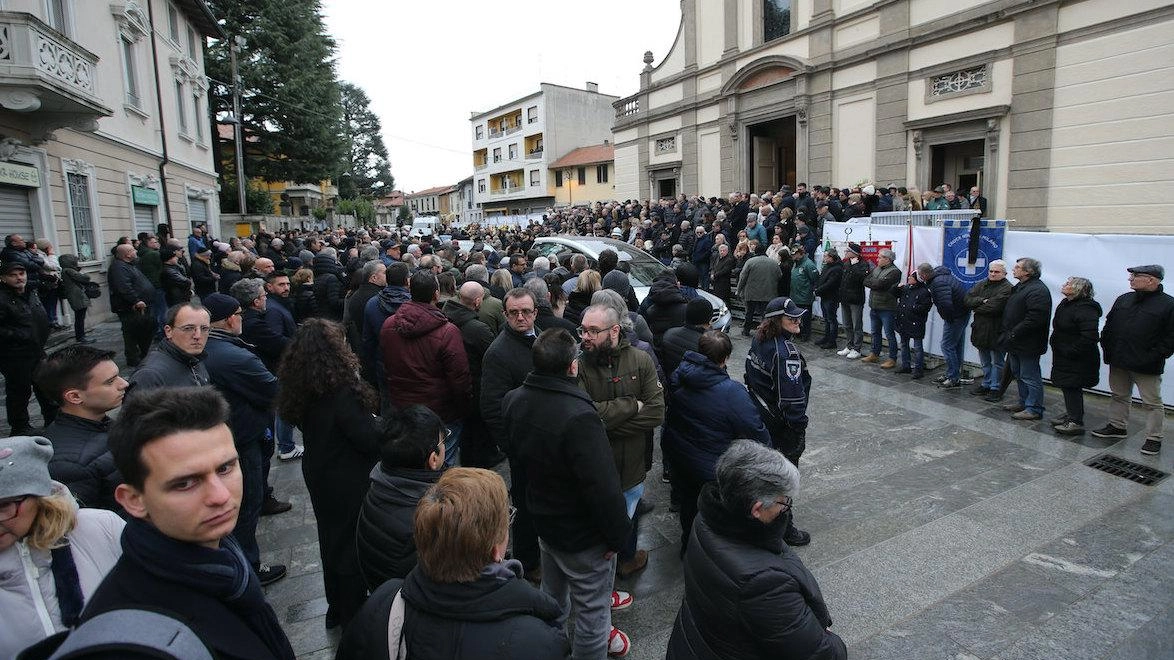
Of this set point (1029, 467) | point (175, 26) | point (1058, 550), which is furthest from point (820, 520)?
point (175, 26)

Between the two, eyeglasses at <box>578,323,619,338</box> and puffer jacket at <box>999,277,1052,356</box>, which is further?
puffer jacket at <box>999,277,1052,356</box>

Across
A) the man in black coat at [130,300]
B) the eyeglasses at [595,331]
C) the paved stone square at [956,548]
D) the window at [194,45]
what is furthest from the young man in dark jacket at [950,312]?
the window at [194,45]

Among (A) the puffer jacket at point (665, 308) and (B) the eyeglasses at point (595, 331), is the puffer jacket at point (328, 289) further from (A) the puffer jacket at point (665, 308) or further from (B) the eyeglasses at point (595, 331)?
(B) the eyeglasses at point (595, 331)

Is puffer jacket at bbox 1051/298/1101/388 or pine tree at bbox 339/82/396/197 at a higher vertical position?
pine tree at bbox 339/82/396/197

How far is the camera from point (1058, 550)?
4133 millimetres

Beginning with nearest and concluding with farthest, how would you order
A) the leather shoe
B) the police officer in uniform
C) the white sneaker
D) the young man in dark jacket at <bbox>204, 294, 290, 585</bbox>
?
the young man in dark jacket at <bbox>204, 294, 290, 585</bbox> → the leather shoe → the police officer in uniform → the white sneaker

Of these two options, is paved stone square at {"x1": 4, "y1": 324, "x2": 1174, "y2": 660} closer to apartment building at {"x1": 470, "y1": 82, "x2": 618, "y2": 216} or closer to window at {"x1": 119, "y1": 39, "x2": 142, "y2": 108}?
window at {"x1": 119, "y1": 39, "x2": 142, "y2": 108}

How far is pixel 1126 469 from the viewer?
5.35 meters

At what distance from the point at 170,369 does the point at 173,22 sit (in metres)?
22.2

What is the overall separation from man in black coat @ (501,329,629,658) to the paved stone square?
59 cm

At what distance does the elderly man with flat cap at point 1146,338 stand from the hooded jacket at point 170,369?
7.64 meters

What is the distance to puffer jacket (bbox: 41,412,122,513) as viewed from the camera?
7.97 ft

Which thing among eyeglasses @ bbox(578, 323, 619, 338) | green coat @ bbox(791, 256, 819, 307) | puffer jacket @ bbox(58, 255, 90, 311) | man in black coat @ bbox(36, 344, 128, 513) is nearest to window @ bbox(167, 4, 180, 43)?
puffer jacket @ bbox(58, 255, 90, 311)

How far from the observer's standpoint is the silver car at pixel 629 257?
386 inches
